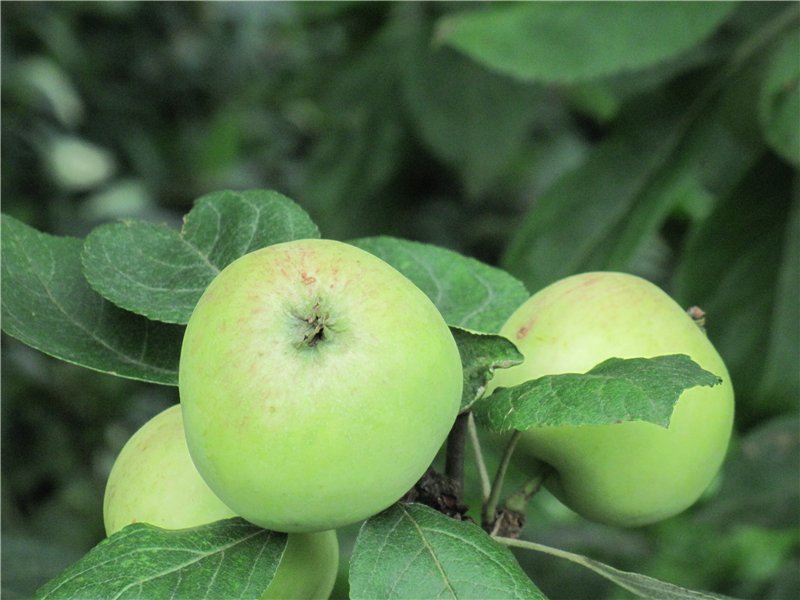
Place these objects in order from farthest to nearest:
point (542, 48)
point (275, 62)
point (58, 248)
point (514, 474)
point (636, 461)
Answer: point (275, 62)
point (542, 48)
point (514, 474)
point (58, 248)
point (636, 461)

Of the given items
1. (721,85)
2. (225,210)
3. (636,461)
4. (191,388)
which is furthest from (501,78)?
(191,388)

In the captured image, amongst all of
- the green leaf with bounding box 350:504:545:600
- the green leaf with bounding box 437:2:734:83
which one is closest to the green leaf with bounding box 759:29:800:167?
the green leaf with bounding box 437:2:734:83

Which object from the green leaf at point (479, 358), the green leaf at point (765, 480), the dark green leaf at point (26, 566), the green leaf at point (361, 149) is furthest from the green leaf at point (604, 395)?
the green leaf at point (361, 149)

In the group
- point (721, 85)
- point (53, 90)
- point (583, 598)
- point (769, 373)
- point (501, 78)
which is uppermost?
point (721, 85)

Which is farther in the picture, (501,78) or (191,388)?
(501,78)

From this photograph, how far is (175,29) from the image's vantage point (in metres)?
3.27

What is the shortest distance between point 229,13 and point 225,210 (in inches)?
104

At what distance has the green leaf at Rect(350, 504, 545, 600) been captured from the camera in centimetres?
71

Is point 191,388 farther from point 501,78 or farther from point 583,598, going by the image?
point 501,78

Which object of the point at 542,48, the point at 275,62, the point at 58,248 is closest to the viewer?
the point at 58,248

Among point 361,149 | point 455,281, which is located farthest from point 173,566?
point 361,149

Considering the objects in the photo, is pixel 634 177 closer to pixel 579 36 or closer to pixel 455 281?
pixel 579 36

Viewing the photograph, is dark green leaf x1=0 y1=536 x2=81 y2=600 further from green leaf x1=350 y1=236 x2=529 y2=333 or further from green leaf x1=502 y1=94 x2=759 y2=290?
green leaf x1=502 y1=94 x2=759 y2=290

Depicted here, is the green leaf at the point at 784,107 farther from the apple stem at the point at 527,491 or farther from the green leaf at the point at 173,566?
the green leaf at the point at 173,566
